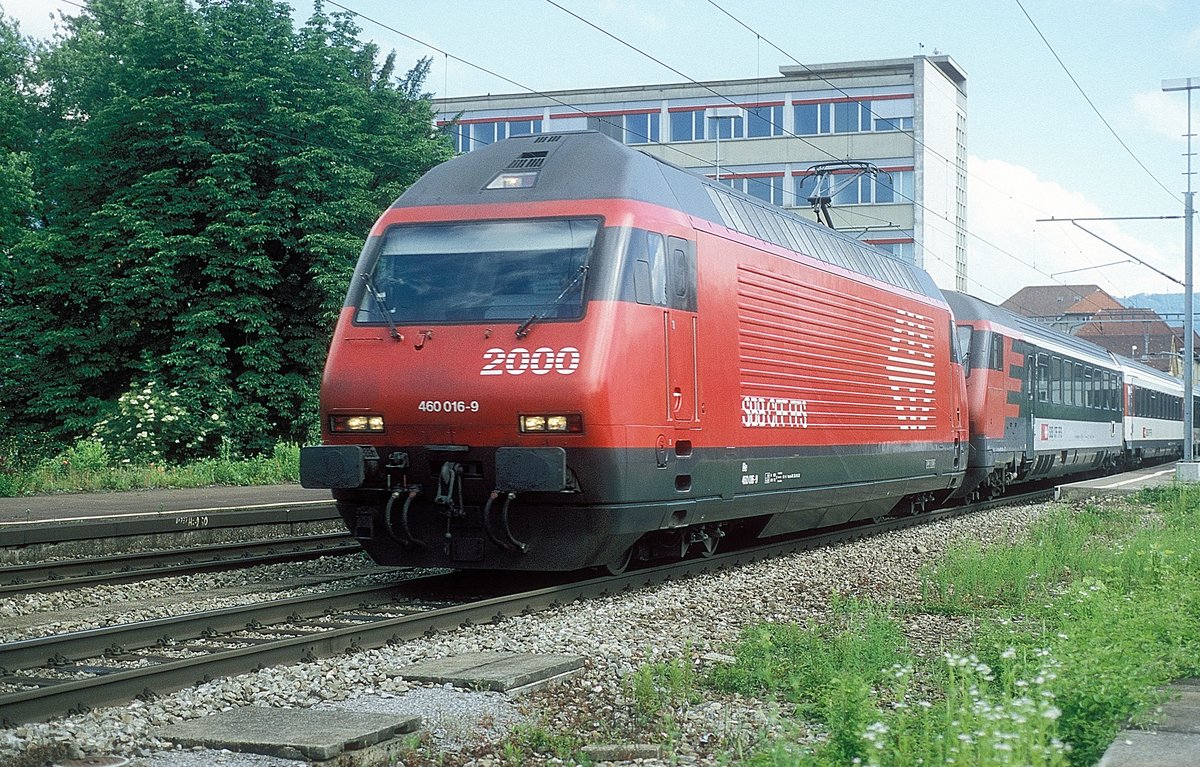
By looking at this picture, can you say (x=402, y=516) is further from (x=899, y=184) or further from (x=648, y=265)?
(x=899, y=184)

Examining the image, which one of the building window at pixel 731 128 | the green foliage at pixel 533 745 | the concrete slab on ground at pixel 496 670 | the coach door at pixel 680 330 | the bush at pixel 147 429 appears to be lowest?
the green foliage at pixel 533 745

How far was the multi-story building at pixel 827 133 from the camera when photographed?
59.3 metres

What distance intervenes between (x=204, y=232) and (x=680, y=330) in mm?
21046

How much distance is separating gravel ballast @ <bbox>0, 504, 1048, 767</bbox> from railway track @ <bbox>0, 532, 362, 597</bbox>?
896 millimetres

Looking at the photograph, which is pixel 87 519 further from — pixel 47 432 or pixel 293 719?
pixel 47 432

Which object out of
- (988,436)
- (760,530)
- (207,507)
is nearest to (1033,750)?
(760,530)

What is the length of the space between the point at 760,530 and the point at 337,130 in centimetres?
2027

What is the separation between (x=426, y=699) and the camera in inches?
263

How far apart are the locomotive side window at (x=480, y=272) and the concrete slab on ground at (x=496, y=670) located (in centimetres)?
318

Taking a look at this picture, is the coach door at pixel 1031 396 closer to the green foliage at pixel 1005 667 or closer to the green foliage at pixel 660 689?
the green foliage at pixel 1005 667

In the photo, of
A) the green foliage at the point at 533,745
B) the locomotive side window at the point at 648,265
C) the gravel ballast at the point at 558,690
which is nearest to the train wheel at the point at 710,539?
the gravel ballast at the point at 558,690

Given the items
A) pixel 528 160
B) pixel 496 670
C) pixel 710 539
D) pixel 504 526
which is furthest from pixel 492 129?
pixel 496 670

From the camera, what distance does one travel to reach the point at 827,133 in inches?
2372

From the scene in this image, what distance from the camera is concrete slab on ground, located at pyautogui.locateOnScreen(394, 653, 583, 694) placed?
23.0 ft
